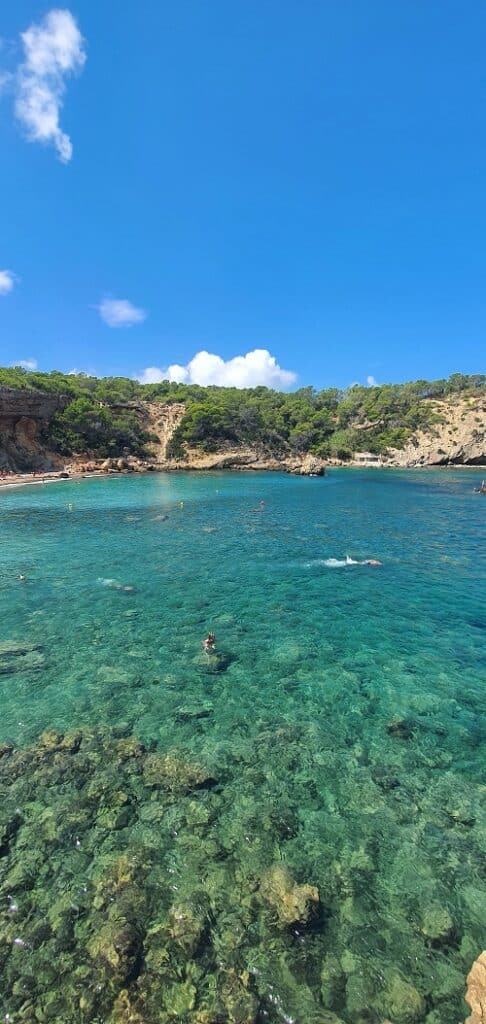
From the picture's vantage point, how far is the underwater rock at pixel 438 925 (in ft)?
18.2

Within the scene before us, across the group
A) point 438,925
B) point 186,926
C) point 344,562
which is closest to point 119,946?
point 186,926

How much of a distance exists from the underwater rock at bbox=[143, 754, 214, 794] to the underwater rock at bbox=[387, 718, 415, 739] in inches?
165

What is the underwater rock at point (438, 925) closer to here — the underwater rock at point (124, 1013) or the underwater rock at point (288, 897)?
the underwater rock at point (288, 897)

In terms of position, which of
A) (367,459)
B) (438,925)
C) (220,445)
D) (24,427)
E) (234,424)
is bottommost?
(438,925)

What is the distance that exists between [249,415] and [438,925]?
9516 centimetres

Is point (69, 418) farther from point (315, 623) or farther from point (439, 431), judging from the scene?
point (439, 431)

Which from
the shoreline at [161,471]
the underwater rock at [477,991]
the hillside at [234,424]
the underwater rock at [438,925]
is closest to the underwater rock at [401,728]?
the underwater rock at [438,925]

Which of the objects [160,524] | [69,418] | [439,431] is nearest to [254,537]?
[160,524]

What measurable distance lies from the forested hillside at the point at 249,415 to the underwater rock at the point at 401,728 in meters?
77.1

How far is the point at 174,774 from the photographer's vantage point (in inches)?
322

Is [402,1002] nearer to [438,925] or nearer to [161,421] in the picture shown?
[438,925]

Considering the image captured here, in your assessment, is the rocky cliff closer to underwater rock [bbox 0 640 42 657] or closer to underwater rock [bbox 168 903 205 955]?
underwater rock [bbox 0 640 42 657]

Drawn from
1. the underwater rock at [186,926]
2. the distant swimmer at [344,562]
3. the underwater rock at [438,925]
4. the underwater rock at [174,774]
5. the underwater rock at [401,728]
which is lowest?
the underwater rock at [438,925]

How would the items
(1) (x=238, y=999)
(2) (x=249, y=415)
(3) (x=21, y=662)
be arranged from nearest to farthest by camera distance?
1. (1) (x=238, y=999)
2. (3) (x=21, y=662)
3. (2) (x=249, y=415)
